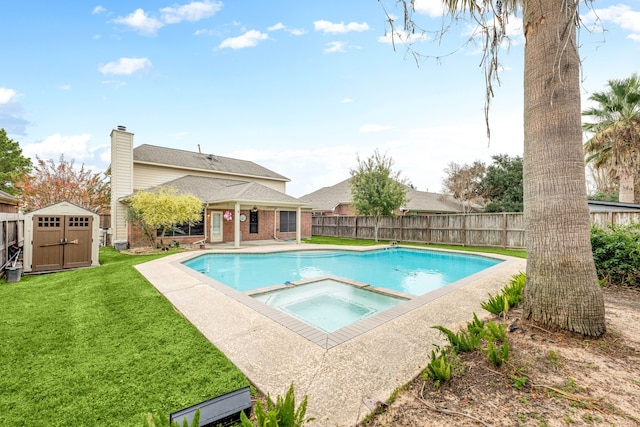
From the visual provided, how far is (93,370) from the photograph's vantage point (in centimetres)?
308

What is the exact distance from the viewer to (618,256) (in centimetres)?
602

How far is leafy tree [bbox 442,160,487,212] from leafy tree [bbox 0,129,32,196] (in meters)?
41.0

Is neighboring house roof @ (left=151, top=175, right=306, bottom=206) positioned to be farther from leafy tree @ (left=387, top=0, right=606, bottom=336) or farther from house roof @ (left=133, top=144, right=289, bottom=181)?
leafy tree @ (left=387, top=0, right=606, bottom=336)

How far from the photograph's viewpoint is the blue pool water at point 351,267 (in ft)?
30.1

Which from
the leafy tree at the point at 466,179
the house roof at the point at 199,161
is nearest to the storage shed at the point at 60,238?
the house roof at the point at 199,161

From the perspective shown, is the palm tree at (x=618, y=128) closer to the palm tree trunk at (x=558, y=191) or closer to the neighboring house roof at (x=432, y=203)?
the neighboring house roof at (x=432, y=203)

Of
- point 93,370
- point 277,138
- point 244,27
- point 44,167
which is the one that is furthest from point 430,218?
point 44,167

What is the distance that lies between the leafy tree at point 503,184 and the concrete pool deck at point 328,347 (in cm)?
2271

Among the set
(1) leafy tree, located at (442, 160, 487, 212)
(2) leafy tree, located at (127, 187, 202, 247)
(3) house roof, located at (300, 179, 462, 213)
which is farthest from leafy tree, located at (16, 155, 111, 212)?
(1) leafy tree, located at (442, 160, 487, 212)

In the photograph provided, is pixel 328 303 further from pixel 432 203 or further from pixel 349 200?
pixel 432 203

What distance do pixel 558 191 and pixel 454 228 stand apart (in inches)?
590

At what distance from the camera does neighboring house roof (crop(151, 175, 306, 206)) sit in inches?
599

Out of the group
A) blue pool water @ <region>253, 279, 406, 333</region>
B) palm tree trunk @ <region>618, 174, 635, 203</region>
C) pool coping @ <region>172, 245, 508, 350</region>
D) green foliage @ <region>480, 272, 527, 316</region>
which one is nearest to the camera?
pool coping @ <region>172, 245, 508, 350</region>

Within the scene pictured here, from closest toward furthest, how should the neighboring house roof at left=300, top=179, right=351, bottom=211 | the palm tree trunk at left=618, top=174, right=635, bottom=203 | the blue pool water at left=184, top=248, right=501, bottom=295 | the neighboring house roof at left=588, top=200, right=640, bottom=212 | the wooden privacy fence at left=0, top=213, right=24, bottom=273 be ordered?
the wooden privacy fence at left=0, top=213, right=24, bottom=273
the blue pool water at left=184, top=248, right=501, bottom=295
the neighboring house roof at left=588, top=200, right=640, bottom=212
the palm tree trunk at left=618, top=174, right=635, bottom=203
the neighboring house roof at left=300, top=179, right=351, bottom=211
